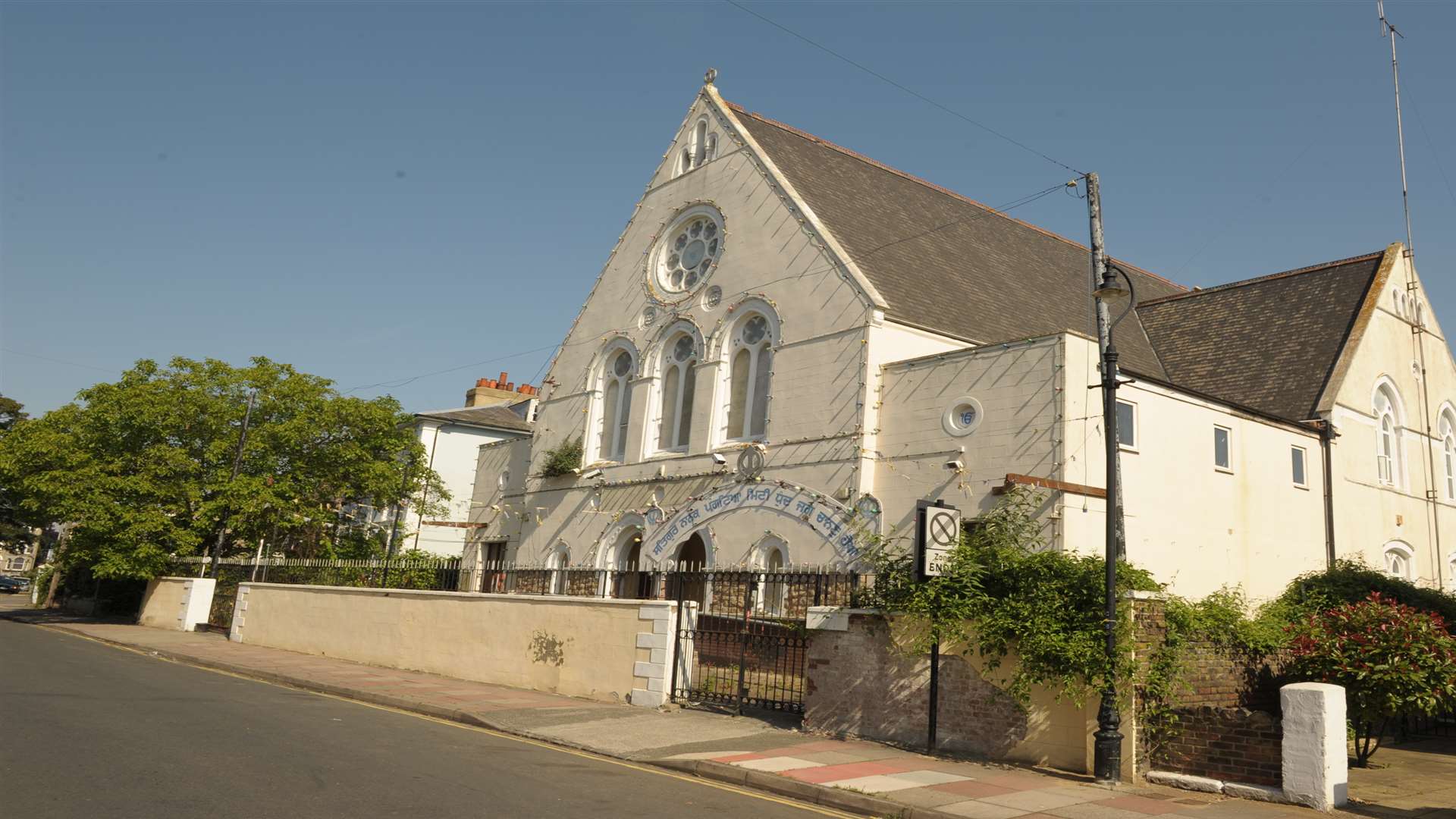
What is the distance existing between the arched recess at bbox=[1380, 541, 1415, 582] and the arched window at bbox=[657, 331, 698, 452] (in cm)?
1715

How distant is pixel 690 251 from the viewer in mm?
28891

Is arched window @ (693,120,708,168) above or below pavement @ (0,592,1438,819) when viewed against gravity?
above

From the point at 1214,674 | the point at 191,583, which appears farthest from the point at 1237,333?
the point at 191,583

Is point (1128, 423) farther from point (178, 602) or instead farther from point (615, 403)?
point (178, 602)

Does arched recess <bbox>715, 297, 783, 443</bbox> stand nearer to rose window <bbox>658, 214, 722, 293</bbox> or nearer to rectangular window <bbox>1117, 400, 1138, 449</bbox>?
rose window <bbox>658, 214, 722, 293</bbox>

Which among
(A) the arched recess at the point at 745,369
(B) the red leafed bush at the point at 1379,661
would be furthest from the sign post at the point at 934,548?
(A) the arched recess at the point at 745,369

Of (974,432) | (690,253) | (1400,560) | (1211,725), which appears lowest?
(1211,725)

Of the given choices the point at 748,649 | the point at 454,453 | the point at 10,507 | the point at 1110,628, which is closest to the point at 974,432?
the point at 748,649

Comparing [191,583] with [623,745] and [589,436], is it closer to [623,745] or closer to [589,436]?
[589,436]

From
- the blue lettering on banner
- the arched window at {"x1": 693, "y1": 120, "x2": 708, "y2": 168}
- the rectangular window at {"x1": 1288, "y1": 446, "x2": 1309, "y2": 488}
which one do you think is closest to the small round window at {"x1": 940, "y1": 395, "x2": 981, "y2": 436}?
the blue lettering on banner

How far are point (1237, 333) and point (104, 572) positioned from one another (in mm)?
35217

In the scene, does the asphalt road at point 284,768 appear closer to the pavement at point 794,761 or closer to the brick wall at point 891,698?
the pavement at point 794,761

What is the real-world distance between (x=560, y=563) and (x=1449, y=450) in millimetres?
25098

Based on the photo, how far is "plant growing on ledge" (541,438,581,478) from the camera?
3025 cm
